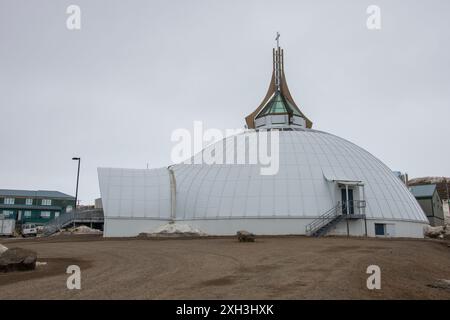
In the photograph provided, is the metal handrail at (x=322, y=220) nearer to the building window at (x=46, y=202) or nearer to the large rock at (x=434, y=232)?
the large rock at (x=434, y=232)

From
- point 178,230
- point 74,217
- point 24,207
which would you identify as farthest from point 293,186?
point 24,207

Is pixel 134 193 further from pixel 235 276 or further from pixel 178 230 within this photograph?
pixel 235 276

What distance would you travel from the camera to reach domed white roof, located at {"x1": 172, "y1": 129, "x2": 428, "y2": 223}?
120 feet

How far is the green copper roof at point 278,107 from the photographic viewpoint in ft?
165

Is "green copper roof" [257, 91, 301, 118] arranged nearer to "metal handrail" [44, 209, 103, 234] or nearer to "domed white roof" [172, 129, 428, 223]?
"domed white roof" [172, 129, 428, 223]

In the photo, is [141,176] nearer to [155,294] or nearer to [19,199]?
[155,294]

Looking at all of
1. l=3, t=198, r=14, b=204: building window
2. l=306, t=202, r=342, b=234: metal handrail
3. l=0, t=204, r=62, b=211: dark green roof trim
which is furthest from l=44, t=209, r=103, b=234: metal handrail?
A: l=3, t=198, r=14, b=204: building window

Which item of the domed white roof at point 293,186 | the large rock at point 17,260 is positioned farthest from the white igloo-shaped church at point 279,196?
the large rock at point 17,260

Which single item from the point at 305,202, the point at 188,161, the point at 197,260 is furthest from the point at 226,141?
the point at 197,260

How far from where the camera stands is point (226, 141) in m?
47.5

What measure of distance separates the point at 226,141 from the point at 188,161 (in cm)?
474

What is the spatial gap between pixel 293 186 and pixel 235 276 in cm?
2378

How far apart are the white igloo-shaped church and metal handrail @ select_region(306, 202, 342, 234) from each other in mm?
82

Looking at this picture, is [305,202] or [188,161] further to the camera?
[188,161]
